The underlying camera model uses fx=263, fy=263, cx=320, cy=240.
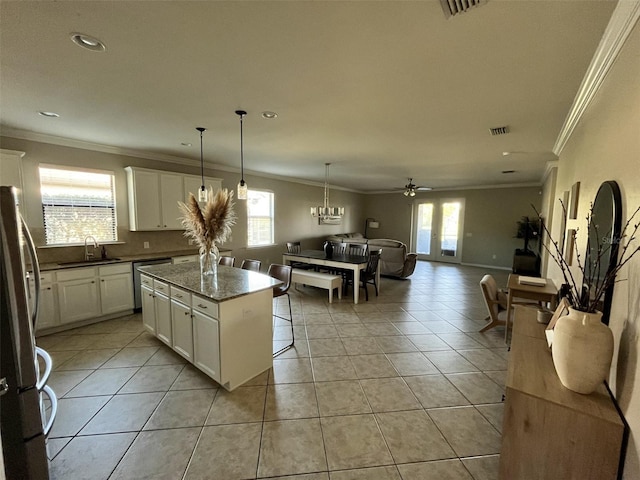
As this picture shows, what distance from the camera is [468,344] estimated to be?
320 centimetres

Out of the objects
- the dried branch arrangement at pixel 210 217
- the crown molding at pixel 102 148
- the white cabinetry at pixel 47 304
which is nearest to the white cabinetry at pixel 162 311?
the dried branch arrangement at pixel 210 217

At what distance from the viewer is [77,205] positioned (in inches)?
151

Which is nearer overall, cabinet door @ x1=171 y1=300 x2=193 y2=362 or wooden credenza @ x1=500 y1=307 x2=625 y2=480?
wooden credenza @ x1=500 y1=307 x2=625 y2=480

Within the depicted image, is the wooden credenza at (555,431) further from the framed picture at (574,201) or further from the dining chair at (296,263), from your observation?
the dining chair at (296,263)

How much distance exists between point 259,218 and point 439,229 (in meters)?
6.34

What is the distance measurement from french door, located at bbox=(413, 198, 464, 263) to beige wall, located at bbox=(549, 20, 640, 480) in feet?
24.2

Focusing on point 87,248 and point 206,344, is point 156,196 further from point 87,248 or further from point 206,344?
point 206,344

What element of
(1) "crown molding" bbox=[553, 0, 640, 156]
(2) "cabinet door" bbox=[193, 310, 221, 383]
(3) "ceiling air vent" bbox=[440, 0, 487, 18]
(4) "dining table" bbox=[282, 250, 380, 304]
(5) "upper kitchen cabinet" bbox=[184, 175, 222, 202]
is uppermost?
(3) "ceiling air vent" bbox=[440, 0, 487, 18]

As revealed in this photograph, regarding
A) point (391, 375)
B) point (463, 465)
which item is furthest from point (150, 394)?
point (463, 465)

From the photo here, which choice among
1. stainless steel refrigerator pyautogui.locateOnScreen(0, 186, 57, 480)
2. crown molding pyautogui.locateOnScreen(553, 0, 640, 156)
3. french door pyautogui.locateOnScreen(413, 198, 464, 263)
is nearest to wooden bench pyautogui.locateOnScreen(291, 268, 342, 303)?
crown molding pyautogui.locateOnScreen(553, 0, 640, 156)

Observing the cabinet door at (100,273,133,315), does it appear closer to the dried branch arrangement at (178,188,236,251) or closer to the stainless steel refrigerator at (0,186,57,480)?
the dried branch arrangement at (178,188,236,251)

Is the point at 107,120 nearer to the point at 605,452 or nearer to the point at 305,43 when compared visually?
the point at 305,43

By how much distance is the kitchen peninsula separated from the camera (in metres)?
2.27

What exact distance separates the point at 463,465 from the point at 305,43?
2801 mm
